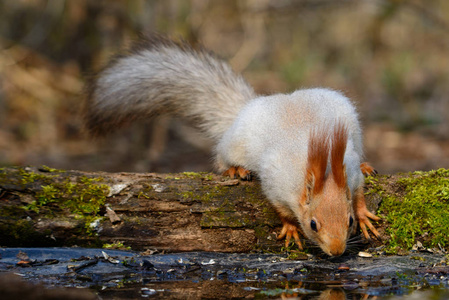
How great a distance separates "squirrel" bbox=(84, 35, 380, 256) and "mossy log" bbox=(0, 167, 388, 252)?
0.27 metres

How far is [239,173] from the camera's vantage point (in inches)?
203

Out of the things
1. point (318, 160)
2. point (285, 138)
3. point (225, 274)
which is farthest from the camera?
point (285, 138)

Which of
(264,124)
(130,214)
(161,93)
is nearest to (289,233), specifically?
(264,124)

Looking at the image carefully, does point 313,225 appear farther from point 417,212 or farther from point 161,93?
point 161,93

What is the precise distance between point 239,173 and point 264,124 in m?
0.49

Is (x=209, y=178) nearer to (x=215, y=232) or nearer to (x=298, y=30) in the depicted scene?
(x=215, y=232)

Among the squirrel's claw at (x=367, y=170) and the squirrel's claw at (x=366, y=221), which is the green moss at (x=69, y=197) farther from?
the squirrel's claw at (x=367, y=170)

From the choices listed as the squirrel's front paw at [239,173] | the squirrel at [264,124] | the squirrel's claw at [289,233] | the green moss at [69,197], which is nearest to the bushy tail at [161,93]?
the squirrel at [264,124]

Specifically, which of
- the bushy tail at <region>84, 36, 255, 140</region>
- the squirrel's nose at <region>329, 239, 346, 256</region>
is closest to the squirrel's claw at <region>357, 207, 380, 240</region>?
the squirrel's nose at <region>329, 239, 346, 256</region>

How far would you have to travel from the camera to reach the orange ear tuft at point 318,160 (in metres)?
4.25

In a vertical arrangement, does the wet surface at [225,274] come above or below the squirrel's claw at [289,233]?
below

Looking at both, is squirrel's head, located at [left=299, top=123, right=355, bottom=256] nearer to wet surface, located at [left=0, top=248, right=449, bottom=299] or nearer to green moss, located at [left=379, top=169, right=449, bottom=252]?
wet surface, located at [left=0, top=248, right=449, bottom=299]

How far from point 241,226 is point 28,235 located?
167 cm

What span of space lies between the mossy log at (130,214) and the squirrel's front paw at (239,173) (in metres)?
0.28
